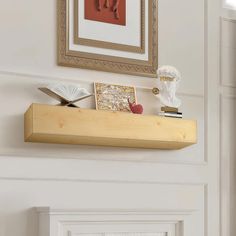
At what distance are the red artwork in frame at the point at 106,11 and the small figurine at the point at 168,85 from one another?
1.26ft

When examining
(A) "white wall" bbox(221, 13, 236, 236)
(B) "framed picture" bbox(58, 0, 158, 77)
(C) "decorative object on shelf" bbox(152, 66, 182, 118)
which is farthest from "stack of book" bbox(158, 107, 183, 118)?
(A) "white wall" bbox(221, 13, 236, 236)

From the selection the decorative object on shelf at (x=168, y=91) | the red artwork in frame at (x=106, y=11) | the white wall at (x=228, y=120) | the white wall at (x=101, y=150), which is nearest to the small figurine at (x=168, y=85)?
the decorative object on shelf at (x=168, y=91)

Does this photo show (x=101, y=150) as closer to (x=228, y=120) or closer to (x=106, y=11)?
(x=106, y=11)

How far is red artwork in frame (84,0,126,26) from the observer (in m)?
3.59

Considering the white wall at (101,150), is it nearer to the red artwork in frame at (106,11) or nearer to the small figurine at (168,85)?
the small figurine at (168,85)

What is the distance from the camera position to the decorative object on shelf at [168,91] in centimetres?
364

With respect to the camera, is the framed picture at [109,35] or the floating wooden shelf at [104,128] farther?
the framed picture at [109,35]

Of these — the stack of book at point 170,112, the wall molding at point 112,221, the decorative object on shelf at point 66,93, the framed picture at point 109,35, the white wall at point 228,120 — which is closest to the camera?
the wall molding at point 112,221

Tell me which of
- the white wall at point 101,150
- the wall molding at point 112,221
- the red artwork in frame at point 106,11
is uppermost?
the red artwork in frame at point 106,11

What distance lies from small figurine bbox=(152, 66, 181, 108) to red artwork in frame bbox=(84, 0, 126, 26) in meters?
0.38

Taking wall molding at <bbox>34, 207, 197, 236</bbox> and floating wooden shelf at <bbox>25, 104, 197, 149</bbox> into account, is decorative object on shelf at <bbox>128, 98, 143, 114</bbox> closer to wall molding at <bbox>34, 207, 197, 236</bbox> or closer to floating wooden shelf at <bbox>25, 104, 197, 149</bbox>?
floating wooden shelf at <bbox>25, 104, 197, 149</bbox>

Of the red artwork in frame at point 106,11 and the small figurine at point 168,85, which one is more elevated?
the red artwork in frame at point 106,11

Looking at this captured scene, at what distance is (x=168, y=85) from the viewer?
3.67 metres

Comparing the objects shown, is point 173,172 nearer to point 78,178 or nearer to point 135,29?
point 78,178
